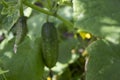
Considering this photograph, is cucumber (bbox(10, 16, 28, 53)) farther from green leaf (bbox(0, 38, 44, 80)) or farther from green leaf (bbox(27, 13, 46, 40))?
green leaf (bbox(27, 13, 46, 40))

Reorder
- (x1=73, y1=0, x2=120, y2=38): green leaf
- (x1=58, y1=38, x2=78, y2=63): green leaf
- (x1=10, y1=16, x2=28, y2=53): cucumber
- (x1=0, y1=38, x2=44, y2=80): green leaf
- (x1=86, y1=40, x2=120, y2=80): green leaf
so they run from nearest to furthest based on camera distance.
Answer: (x1=73, y1=0, x2=120, y2=38): green leaf → (x1=86, y1=40, x2=120, y2=80): green leaf → (x1=10, y1=16, x2=28, y2=53): cucumber → (x1=0, y1=38, x2=44, y2=80): green leaf → (x1=58, y1=38, x2=78, y2=63): green leaf

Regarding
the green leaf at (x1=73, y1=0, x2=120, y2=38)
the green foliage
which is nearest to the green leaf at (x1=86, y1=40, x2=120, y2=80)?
the green foliage

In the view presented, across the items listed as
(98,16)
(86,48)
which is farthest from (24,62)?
(98,16)

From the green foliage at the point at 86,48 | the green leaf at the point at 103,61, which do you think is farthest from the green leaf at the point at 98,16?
the green leaf at the point at 103,61

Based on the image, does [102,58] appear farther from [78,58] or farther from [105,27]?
[78,58]

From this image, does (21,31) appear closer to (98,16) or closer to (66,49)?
(98,16)

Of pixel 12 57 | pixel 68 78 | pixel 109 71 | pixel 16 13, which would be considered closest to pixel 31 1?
pixel 16 13
